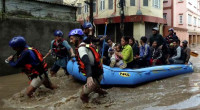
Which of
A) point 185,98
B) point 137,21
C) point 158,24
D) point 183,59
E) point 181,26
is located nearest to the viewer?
point 185,98

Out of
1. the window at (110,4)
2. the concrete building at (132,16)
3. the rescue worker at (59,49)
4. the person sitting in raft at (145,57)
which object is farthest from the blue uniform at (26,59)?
the window at (110,4)

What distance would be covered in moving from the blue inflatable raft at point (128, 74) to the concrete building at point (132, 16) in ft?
43.5

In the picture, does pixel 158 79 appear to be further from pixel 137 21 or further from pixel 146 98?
pixel 137 21

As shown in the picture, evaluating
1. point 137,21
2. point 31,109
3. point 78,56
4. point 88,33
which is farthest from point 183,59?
point 137,21

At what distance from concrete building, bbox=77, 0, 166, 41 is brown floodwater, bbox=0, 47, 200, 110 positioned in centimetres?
1376

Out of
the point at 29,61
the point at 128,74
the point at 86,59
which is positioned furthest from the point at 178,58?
the point at 29,61

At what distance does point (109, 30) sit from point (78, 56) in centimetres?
1837

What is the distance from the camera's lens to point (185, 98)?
15.1 ft

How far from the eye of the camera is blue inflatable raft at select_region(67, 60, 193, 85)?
18.7ft

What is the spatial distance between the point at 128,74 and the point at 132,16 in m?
Result: 14.7

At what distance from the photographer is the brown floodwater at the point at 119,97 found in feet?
13.9

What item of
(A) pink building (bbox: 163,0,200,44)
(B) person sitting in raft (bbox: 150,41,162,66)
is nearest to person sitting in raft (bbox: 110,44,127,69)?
(B) person sitting in raft (bbox: 150,41,162,66)

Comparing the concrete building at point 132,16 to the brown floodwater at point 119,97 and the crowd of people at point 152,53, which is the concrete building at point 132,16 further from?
the brown floodwater at point 119,97

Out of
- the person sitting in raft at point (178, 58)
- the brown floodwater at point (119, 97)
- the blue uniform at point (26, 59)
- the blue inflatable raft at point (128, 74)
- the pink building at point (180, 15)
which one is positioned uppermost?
the pink building at point (180, 15)
